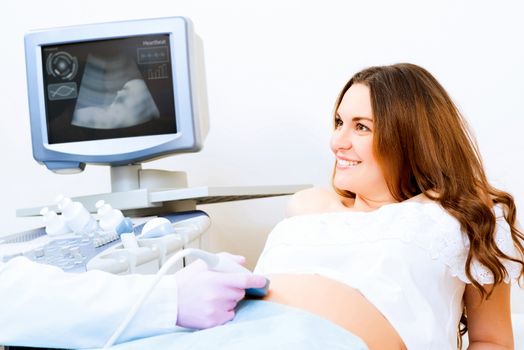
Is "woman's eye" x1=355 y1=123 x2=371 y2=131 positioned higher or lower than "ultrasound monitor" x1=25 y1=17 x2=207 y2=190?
lower

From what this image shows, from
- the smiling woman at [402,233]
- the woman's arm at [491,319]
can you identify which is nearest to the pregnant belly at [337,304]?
the smiling woman at [402,233]

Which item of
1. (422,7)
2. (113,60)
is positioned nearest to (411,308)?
(113,60)

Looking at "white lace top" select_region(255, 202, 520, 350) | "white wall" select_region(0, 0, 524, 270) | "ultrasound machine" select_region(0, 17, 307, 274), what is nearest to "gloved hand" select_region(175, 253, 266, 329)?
"white lace top" select_region(255, 202, 520, 350)

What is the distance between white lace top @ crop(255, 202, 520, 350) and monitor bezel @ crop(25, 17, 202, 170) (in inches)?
25.6

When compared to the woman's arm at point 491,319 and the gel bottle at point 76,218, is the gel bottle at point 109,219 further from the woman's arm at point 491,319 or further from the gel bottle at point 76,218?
the woman's arm at point 491,319

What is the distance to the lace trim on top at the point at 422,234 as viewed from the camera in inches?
48.1

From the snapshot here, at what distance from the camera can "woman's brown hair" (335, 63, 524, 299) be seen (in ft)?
4.51

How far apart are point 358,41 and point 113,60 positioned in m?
0.86

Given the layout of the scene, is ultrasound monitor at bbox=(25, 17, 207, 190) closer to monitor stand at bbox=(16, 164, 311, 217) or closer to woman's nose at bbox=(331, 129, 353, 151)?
monitor stand at bbox=(16, 164, 311, 217)

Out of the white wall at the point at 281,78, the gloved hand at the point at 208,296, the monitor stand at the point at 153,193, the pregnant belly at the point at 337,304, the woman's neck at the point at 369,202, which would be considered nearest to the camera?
the gloved hand at the point at 208,296

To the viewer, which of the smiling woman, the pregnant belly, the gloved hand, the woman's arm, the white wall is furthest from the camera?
the white wall

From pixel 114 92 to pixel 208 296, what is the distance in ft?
3.90

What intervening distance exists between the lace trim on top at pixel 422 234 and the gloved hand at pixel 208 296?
39cm

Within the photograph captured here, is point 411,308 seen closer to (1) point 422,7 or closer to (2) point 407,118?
(2) point 407,118
